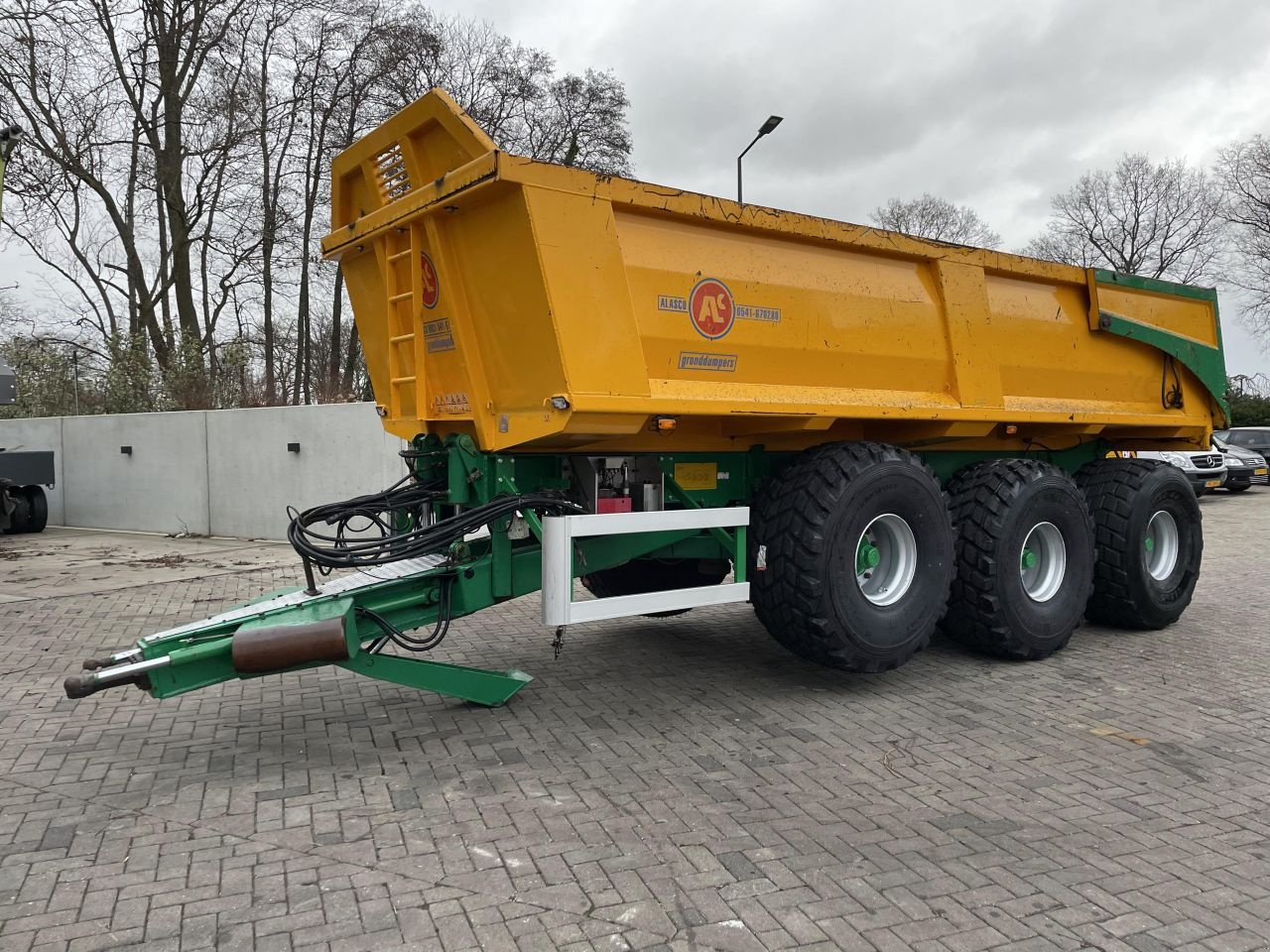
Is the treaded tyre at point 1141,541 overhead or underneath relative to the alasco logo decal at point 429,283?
underneath

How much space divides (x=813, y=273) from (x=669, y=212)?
3.28 feet

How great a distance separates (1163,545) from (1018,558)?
2.26 metres

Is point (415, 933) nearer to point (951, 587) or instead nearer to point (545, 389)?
point (545, 389)

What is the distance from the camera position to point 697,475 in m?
5.30

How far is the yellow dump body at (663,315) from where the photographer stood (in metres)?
4.29

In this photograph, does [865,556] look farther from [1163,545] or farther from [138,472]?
[138,472]

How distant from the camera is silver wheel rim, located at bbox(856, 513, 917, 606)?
535 centimetres

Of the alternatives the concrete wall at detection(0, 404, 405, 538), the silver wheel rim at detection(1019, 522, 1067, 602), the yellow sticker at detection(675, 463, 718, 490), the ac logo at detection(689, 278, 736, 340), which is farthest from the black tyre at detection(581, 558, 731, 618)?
the concrete wall at detection(0, 404, 405, 538)

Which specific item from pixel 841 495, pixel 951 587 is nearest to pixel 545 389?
pixel 841 495

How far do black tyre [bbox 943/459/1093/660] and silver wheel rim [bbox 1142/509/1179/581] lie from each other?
48.0 inches

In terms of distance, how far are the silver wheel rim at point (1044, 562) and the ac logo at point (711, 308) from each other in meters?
2.76

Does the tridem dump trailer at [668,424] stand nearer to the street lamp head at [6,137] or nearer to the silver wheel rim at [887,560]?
the silver wheel rim at [887,560]

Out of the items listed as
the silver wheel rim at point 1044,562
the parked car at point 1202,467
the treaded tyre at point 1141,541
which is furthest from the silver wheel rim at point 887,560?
the parked car at point 1202,467

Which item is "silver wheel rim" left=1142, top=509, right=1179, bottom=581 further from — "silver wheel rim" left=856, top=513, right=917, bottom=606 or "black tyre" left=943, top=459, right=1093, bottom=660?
"silver wheel rim" left=856, top=513, right=917, bottom=606
